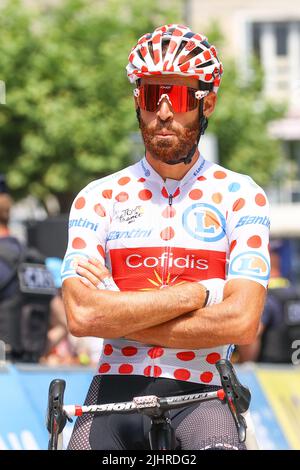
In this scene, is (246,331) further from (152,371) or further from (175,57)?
(175,57)

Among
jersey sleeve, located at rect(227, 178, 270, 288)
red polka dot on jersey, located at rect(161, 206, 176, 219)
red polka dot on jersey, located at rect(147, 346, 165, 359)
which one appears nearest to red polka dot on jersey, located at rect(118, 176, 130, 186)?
red polka dot on jersey, located at rect(161, 206, 176, 219)

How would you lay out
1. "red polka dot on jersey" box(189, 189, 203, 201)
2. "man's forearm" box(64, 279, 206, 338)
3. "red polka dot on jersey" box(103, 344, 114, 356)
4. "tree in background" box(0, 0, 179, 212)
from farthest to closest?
"tree in background" box(0, 0, 179, 212), "red polka dot on jersey" box(189, 189, 203, 201), "red polka dot on jersey" box(103, 344, 114, 356), "man's forearm" box(64, 279, 206, 338)

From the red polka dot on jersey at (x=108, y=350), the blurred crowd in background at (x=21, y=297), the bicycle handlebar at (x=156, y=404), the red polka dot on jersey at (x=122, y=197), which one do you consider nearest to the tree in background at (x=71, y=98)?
the blurred crowd in background at (x=21, y=297)

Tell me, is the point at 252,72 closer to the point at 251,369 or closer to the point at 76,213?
the point at 251,369

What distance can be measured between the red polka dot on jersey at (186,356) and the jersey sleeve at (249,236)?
32 cm

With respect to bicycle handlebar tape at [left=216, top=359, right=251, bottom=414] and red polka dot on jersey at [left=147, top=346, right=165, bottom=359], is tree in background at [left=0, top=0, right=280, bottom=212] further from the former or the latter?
bicycle handlebar tape at [left=216, top=359, right=251, bottom=414]

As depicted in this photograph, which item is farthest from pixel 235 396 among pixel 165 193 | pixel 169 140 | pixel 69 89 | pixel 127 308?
pixel 69 89

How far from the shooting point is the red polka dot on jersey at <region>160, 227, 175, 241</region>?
450 centimetres

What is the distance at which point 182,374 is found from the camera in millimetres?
4371

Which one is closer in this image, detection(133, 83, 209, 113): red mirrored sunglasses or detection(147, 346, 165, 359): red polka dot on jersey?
detection(147, 346, 165, 359): red polka dot on jersey

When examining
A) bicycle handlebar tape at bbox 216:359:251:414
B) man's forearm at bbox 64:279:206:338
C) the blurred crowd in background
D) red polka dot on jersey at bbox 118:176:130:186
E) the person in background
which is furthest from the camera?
the person in background

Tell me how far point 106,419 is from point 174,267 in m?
0.64

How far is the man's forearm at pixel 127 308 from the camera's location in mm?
4246

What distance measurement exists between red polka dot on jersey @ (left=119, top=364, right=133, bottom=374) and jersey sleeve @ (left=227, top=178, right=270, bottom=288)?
501 mm
